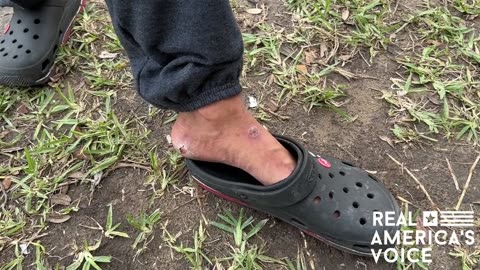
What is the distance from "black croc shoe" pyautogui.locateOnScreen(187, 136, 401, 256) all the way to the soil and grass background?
0.07 metres

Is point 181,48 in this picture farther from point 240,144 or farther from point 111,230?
point 111,230

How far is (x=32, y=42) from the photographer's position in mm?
1579

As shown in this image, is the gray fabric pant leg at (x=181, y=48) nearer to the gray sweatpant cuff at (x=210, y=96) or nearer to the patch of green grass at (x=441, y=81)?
the gray sweatpant cuff at (x=210, y=96)

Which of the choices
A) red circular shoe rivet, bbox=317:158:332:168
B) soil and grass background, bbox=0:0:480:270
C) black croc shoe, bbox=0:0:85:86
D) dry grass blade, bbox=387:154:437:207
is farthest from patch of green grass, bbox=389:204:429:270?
black croc shoe, bbox=0:0:85:86

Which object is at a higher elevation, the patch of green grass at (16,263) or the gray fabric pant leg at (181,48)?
the gray fabric pant leg at (181,48)

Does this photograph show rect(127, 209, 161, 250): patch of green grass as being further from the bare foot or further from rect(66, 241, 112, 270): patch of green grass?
the bare foot

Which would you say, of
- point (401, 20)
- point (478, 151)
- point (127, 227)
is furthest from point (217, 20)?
point (401, 20)

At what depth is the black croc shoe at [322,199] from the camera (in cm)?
111

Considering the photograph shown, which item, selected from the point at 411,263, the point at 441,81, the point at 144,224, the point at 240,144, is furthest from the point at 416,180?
the point at 144,224

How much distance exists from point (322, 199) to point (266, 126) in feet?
1.20

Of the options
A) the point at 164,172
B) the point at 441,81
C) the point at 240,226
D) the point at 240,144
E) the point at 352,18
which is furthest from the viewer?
the point at 352,18

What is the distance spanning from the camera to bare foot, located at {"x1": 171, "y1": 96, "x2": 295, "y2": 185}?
109 centimetres

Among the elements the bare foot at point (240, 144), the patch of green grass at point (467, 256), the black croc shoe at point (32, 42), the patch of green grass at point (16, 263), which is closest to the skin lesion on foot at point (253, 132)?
the bare foot at point (240, 144)

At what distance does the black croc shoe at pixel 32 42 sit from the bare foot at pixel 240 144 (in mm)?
667
